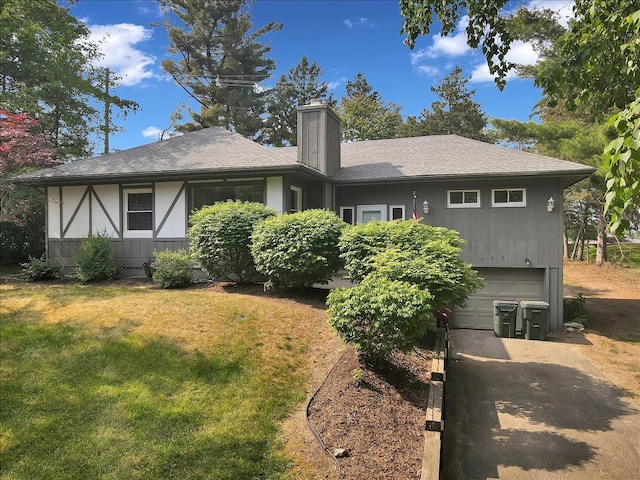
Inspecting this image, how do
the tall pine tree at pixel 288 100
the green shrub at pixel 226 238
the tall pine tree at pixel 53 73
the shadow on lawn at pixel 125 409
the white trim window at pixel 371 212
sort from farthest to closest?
the tall pine tree at pixel 288 100, the tall pine tree at pixel 53 73, the white trim window at pixel 371 212, the green shrub at pixel 226 238, the shadow on lawn at pixel 125 409

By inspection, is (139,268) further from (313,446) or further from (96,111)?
(96,111)

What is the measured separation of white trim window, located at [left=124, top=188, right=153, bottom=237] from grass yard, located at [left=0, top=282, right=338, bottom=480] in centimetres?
407

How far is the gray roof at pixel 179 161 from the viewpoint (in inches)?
411

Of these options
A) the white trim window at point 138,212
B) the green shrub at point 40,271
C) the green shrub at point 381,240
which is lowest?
the green shrub at point 40,271

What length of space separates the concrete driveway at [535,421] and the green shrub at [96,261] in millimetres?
8939

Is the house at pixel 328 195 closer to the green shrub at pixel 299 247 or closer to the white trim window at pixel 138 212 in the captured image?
the white trim window at pixel 138 212

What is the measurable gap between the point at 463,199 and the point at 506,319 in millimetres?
3534

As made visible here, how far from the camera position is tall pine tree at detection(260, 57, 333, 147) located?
30203 mm

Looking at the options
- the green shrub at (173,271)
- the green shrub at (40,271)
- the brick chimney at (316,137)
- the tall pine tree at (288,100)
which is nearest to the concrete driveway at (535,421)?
the green shrub at (173,271)

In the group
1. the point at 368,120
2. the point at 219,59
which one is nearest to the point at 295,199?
the point at 368,120

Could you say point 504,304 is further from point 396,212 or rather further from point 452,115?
point 452,115

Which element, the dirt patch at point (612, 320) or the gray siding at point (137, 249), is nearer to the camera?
the dirt patch at point (612, 320)

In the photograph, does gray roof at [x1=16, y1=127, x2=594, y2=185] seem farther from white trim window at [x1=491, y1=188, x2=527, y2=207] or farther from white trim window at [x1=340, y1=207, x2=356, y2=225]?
white trim window at [x1=340, y1=207, x2=356, y2=225]

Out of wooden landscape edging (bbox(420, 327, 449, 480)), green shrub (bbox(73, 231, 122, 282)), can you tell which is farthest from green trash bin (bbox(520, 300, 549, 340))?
green shrub (bbox(73, 231, 122, 282))
